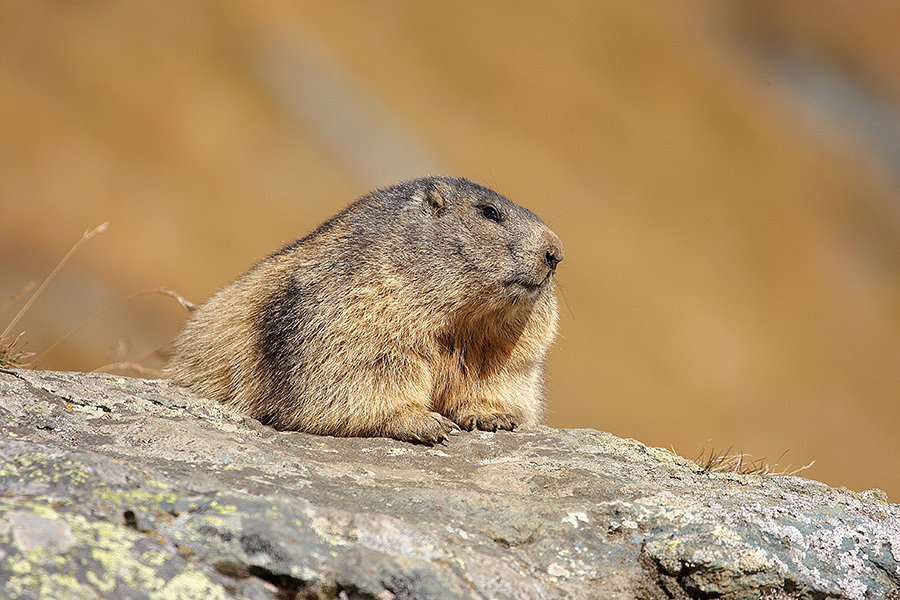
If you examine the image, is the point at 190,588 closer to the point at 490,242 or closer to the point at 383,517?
the point at 383,517

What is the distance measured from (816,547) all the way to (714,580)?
629 mm

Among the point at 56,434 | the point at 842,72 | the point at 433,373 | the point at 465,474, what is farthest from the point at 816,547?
the point at 842,72

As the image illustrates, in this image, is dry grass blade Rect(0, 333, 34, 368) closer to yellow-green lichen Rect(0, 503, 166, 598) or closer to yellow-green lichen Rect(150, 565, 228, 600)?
yellow-green lichen Rect(0, 503, 166, 598)

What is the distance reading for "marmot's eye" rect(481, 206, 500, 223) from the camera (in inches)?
268

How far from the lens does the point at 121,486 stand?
3299 mm

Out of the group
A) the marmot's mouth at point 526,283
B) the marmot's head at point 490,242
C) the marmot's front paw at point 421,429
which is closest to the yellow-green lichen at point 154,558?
the marmot's front paw at point 421,429

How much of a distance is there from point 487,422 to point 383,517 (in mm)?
2848

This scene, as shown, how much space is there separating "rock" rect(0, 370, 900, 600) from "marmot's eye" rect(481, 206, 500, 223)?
194 centimetres

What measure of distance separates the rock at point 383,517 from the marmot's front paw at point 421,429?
83 mm

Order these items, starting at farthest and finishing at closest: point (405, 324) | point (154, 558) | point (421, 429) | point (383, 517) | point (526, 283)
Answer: point (526, 283)
point (405, 324)
point (421, 429)
point (383, 517)
point (154, 558)

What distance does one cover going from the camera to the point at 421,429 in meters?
5.82

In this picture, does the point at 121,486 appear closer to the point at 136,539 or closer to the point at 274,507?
the point at 136,539

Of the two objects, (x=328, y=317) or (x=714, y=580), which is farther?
(x=328, y=317)

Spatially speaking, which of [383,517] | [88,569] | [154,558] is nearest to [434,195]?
[383,517]
